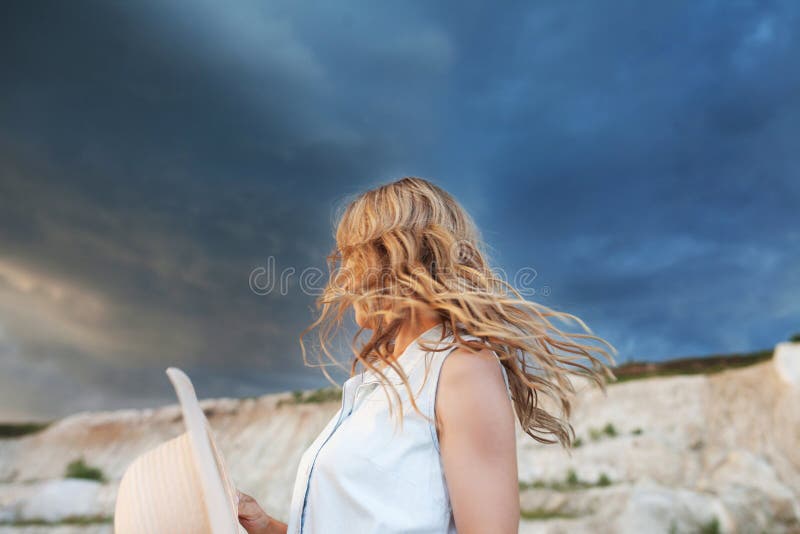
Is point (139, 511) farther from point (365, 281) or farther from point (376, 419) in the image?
point (365, 281)

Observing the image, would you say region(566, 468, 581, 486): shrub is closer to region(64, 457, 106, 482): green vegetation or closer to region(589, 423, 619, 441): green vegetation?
region(589, 423, 619, 441): green vegetation

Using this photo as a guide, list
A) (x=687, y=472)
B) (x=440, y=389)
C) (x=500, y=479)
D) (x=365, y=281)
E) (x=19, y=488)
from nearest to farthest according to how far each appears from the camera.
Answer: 1. (x=500, y=479)
2. (x=440, y=389)
3. (x=365, y=281)
4. (x=687, y=472)
5. (x=19, y=488)

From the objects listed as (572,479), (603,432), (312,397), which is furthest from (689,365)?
(312,397)

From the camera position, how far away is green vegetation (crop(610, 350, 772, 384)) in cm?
963

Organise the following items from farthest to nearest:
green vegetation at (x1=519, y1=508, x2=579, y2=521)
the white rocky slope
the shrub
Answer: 1. the shrub
2. green vegetation at (x1=519, y1=508, x2=579, y2=521)
3. the white rocky slope

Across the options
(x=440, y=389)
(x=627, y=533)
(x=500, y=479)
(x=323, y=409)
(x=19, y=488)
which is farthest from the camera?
(x=323, y=409)

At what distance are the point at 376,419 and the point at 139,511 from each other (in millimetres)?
516

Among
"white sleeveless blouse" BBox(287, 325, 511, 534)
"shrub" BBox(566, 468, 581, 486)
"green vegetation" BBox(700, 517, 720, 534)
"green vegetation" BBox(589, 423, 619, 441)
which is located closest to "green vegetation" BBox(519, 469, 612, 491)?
"shrub" BBox(566, 468, 581, 486)

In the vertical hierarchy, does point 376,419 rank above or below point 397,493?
above

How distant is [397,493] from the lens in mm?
1265

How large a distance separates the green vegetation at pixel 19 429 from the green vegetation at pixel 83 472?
5.15 feet

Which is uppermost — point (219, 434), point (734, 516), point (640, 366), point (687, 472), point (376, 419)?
point (640, 366)

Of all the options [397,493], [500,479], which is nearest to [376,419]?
[397,493]

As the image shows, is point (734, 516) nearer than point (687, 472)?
Yes
